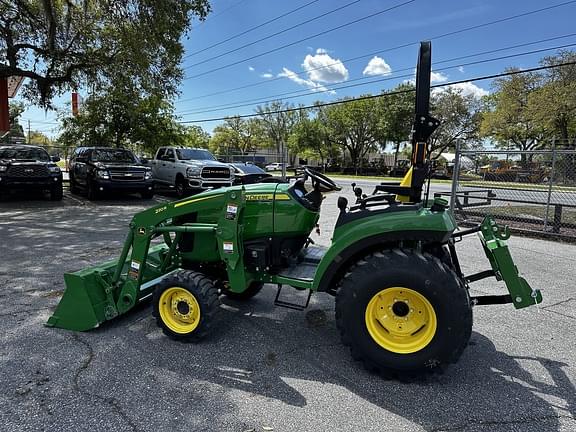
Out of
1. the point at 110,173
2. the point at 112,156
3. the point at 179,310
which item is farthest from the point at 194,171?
the point at 179,310

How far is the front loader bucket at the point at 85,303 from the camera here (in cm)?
357

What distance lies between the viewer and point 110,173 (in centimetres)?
1327

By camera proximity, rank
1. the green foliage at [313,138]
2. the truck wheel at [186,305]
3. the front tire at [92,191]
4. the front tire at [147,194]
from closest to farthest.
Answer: the truck wheel at [186,305]
the front tire at [92,191]
the front tire at [147,194]
the green foliage at [313,138]

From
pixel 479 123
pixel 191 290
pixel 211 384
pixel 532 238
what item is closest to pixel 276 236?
pixel 191 290

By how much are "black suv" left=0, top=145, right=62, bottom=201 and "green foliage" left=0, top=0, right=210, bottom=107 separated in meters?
3.39

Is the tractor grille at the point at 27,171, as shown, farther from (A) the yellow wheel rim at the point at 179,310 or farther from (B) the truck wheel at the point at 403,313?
(B) the truck wheel at the point at 403,313

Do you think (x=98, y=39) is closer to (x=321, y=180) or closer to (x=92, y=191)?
(x=92, y=191)

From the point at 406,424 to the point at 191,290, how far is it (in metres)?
1.90

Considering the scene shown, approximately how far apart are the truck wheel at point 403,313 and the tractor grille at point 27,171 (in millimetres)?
12712

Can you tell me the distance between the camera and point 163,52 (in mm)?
14688

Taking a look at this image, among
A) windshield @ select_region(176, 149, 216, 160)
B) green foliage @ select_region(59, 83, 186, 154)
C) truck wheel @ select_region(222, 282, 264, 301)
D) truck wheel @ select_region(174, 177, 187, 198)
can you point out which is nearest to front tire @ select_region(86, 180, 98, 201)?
truck wheel @ select_region(174, 177, 187, 198)

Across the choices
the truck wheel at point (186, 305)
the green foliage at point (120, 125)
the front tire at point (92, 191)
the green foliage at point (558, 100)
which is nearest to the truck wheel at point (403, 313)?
the truck wheel at point (186, 305)

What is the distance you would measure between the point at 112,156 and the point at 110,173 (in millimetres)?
1445

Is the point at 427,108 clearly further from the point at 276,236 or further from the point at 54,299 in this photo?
the point at 54,299
